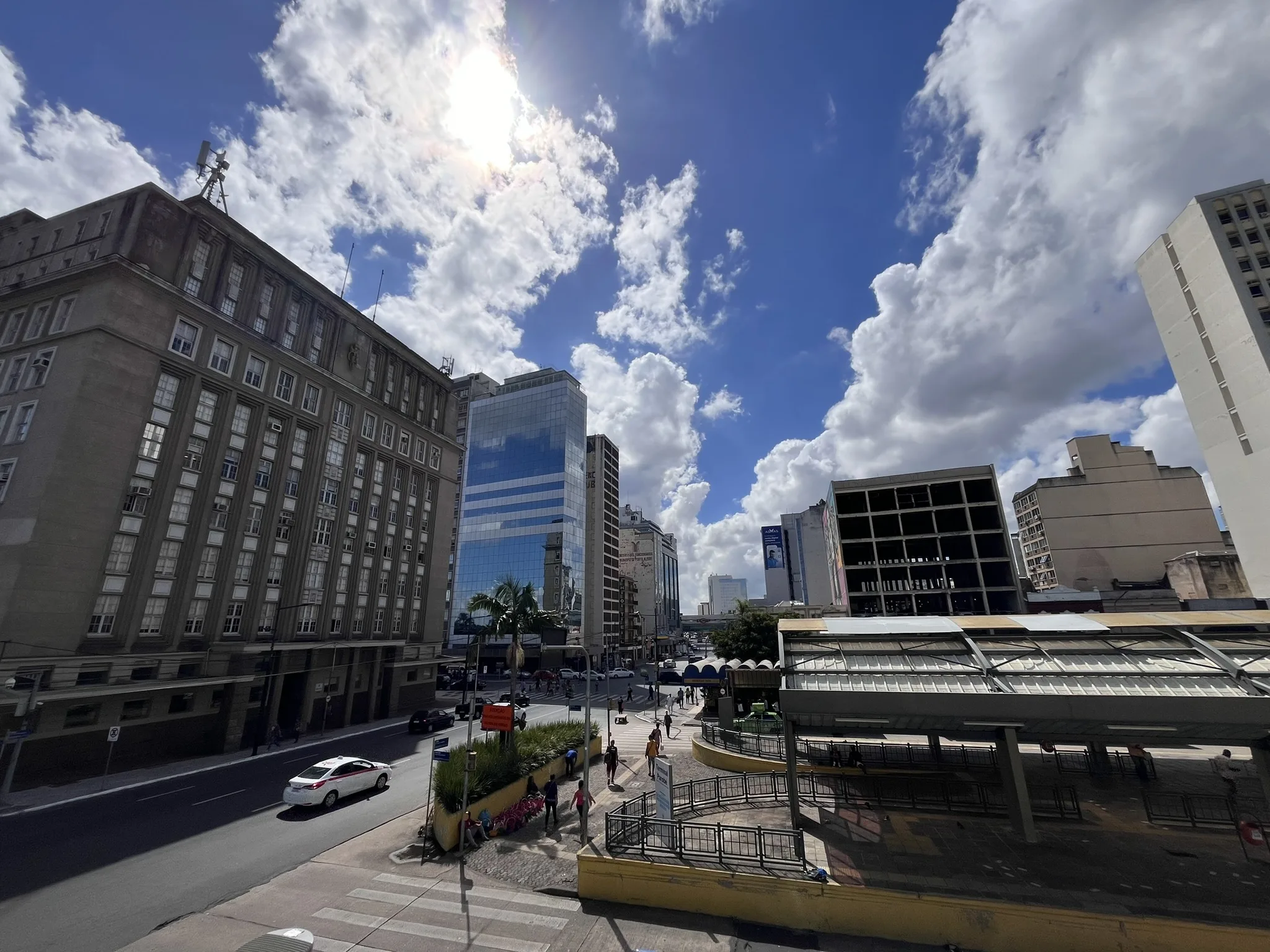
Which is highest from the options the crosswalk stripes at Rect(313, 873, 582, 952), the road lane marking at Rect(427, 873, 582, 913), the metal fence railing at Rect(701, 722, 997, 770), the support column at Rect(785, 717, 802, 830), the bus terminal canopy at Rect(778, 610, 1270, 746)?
the bus terminal canopy at Rect(778, 610, 1270, 746)

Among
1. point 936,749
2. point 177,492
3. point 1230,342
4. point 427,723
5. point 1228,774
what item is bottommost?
point 427,723

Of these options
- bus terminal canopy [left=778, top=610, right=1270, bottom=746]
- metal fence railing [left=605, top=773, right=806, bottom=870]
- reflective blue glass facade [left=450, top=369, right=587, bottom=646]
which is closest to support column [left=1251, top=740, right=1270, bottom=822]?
bus terminal canopy [left=778, top=610, right=1270, bottom=746]

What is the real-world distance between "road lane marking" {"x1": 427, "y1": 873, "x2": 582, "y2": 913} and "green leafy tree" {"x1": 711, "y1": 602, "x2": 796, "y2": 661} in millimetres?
33684

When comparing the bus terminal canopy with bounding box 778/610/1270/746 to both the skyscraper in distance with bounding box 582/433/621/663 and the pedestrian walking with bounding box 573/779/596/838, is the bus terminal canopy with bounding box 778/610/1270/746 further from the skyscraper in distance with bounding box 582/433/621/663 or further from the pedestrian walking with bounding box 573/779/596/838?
the skyscraper in distance with bounding box 582/433/621/663

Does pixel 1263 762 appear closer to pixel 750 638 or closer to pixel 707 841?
pixel 707 841

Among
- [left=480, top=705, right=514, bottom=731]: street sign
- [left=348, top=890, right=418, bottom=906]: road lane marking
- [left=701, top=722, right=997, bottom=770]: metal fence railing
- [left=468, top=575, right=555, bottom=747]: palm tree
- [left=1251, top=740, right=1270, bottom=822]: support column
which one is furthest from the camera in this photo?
[left=468, top=575, right=555, bottom=747]: palm tree

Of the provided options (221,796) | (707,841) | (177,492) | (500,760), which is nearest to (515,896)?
(707,841)

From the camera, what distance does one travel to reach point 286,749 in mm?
34781

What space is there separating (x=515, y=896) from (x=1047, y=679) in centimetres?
1592

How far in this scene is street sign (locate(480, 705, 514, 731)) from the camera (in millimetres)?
19812

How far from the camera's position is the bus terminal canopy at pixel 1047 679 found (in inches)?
538

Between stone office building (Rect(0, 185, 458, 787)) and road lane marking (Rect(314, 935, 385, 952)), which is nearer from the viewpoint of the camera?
road lane marking (Rect(314, 935, 385, 952))

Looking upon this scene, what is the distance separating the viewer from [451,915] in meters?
13.1

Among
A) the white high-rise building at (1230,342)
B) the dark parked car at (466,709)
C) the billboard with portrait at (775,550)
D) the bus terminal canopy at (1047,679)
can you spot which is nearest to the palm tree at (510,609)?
the dark parked car at (466,709)
